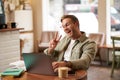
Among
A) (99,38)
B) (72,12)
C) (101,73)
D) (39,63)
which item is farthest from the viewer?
(72,12)

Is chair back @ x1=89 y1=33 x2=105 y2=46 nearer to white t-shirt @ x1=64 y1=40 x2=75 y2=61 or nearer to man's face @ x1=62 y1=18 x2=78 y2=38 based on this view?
white t-shirt @ x1=64 y1=40 x2=75 y2=61

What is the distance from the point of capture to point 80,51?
220 cm

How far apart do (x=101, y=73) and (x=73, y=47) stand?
278cm

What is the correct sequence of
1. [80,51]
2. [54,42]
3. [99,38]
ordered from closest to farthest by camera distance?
[80,51]
[54,42]
[99,38]

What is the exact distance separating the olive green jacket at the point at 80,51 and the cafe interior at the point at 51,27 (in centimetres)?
231

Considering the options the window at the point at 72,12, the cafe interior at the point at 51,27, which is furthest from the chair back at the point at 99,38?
the window at the point at 72,12

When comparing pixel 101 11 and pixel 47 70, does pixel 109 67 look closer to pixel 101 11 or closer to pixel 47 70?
pixel 101 11

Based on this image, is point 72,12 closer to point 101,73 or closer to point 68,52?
point 101,73

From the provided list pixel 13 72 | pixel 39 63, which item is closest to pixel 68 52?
pixel 39 63

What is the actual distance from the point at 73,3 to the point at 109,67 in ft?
7.13

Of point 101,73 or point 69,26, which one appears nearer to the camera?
point 69,26

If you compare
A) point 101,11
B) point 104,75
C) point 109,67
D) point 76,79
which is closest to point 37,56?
point 76,79

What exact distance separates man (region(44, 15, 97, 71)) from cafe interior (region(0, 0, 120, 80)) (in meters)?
2.31

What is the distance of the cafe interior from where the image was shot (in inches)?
203
